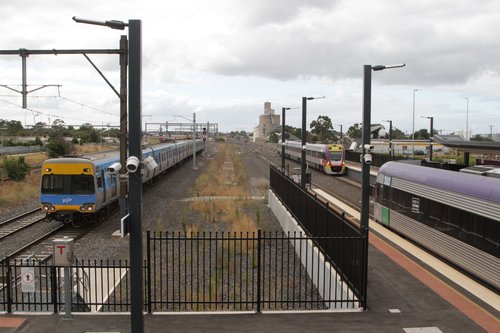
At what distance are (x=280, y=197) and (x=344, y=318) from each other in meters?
13.0

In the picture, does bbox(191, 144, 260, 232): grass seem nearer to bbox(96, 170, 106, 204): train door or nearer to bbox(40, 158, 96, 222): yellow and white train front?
bbox(96, 170, 106, 204): train door

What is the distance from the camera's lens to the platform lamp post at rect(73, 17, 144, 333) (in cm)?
670

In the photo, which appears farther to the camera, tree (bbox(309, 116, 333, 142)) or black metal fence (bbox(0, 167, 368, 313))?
tree (bbox(309, 116, 333, 142))

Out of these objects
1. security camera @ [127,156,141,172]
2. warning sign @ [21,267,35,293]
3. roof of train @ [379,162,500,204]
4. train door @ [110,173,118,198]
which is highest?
security camera @ [127,156,141,172]

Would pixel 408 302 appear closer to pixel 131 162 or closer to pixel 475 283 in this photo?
pixel 475 283

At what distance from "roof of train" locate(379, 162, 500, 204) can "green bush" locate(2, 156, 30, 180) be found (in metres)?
28.1

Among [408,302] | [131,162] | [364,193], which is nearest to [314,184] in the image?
[364,193]

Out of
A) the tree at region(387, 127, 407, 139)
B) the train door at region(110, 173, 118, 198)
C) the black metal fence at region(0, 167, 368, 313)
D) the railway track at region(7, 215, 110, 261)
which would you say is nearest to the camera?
the black metal fence at region(0, 167, 368, 313)

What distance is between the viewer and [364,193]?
40.1 feet

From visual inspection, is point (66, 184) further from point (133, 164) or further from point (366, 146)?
point (133, 164)

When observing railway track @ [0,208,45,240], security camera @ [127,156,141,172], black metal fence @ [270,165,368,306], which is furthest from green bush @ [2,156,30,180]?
security camera @ [127,156,141,172]

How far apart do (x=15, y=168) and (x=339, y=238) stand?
103ft


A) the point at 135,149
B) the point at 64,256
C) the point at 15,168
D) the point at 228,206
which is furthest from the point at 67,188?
the point at 15,168

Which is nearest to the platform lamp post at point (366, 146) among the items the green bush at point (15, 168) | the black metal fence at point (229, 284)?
the black metal fence at point (229, 284)
